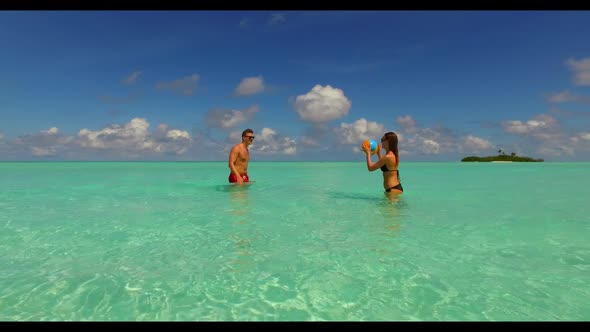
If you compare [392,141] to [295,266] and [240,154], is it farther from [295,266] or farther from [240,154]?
[295,266]

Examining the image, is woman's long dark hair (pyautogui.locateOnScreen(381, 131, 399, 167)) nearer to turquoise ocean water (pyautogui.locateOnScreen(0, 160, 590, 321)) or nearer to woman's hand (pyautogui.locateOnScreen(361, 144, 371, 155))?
woman's hand (pyautogui.locateOnScreen(361, 144, 371, 155))

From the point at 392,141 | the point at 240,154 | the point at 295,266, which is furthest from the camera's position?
the point at 240,154

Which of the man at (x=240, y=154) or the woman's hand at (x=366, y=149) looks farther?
the man at (x=240, y=154)

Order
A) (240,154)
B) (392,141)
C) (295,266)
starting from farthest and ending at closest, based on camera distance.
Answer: (240,154) → (392,141) → (295,266)

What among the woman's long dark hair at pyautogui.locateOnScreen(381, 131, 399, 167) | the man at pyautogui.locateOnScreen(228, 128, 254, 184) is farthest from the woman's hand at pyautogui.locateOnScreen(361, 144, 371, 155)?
the man at pyautogui.locateOnScreen(228, 128, 254, 184)

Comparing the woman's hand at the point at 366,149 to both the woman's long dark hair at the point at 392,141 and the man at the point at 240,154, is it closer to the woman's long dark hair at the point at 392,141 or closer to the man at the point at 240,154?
the woman's long dark hair at the point at 392,141

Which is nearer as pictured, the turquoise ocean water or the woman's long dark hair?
the turquoise ocean water

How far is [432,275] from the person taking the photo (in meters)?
3.98

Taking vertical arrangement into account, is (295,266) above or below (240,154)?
below

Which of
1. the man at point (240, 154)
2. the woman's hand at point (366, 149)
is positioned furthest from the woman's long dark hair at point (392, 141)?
the man at point (240, 154)

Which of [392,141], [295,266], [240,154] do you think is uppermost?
[392,141]

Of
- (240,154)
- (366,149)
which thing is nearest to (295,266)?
(366,149)
